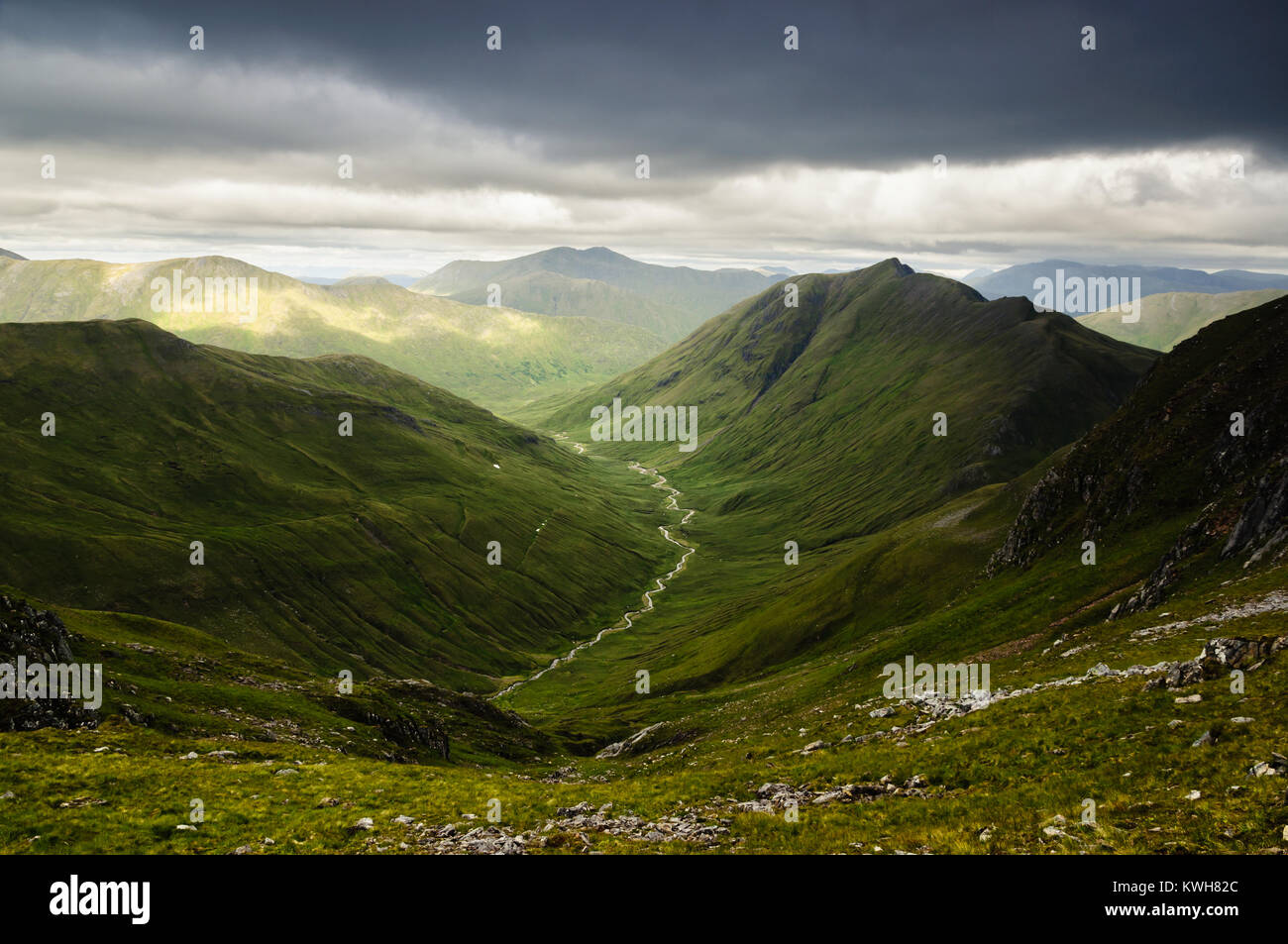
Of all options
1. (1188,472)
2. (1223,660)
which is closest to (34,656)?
(1223,660)

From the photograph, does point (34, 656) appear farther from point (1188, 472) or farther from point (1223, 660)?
point (1188, 472)

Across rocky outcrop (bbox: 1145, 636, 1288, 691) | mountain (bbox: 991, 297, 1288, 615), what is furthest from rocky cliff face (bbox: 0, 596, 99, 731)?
mountain (bbox: 991, 297, 1288, 615)

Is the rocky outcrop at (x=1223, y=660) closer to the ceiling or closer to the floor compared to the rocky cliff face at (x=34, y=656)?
closer to the ceiling

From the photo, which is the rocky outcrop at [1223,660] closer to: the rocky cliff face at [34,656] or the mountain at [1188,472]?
the mountain at [1188,472]

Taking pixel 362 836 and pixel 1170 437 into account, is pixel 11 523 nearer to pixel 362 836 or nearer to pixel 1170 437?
pixel 362 836

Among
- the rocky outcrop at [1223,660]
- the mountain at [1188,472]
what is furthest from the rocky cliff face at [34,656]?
the mountain at [1188,472]

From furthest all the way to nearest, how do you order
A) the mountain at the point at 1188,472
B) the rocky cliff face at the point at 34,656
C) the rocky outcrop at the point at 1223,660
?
the mountain at the point at 1188,472 < the rocky cliff face at the point at 34,656 < the rocky outcrop at the point at 1223,660

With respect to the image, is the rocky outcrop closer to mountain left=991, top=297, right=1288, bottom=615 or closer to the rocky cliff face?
mountain left=991, top=297, right=1288, bottom=615
